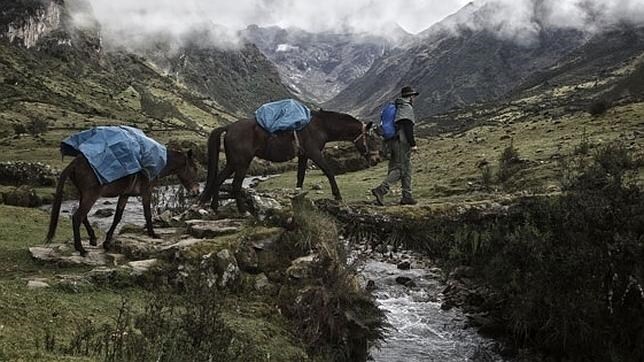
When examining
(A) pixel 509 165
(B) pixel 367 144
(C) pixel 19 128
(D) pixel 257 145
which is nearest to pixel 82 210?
(D) pixel 257 145

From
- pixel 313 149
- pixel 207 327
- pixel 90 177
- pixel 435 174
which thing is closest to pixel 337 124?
pixel 313 149

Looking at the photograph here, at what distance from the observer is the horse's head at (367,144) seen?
60.8 ft

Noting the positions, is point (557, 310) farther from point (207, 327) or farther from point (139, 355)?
point (139, 355)

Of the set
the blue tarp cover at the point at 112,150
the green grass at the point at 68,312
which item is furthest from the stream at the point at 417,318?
the blue tarp cover at the point at 112,150

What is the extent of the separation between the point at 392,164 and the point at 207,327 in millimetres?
11211

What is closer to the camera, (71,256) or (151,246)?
(71,256)

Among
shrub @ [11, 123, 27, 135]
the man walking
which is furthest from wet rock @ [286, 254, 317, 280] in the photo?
shrub @ [11, 123, 27, 135]

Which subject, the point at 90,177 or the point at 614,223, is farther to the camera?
the point at 614,223

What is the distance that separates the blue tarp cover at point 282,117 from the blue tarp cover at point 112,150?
3619mm

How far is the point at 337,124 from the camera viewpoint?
704 inches

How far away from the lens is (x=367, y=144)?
18.8 m

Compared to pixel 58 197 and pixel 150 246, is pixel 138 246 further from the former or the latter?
pixel 58 197

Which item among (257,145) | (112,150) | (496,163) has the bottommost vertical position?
(112,150)

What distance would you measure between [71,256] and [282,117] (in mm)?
6678
